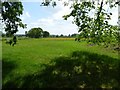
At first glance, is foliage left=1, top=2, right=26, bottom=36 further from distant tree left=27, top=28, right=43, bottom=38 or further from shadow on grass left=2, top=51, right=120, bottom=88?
distant tree left=27, top=28, right=43, bottom=38

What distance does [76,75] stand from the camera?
20.6 m

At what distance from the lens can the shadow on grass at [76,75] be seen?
18.8 m

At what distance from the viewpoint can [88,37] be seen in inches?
901

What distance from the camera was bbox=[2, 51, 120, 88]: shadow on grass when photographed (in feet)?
→ 61.8

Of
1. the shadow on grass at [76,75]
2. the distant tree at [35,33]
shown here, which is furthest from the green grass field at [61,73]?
the distant tree at [35,33]

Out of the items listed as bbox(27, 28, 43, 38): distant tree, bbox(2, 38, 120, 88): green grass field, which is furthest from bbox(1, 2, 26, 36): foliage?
bbox(27, 28, 43, 38): distant tree

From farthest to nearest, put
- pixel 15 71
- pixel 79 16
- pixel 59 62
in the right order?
pixel 59 62 → pixel 79 16 → pixel 15 71

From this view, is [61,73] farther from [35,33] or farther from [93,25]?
[35,33]

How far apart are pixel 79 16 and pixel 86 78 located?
5.80 m

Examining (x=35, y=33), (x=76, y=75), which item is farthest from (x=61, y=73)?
(x=35, y=33)

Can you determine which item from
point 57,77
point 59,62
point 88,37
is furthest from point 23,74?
point 88,37

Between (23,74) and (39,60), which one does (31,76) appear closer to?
(23,74)

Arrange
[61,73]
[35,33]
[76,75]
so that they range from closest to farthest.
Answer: [76,75] → [61,73] → [35,33]

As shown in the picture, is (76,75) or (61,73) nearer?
(76,75)
